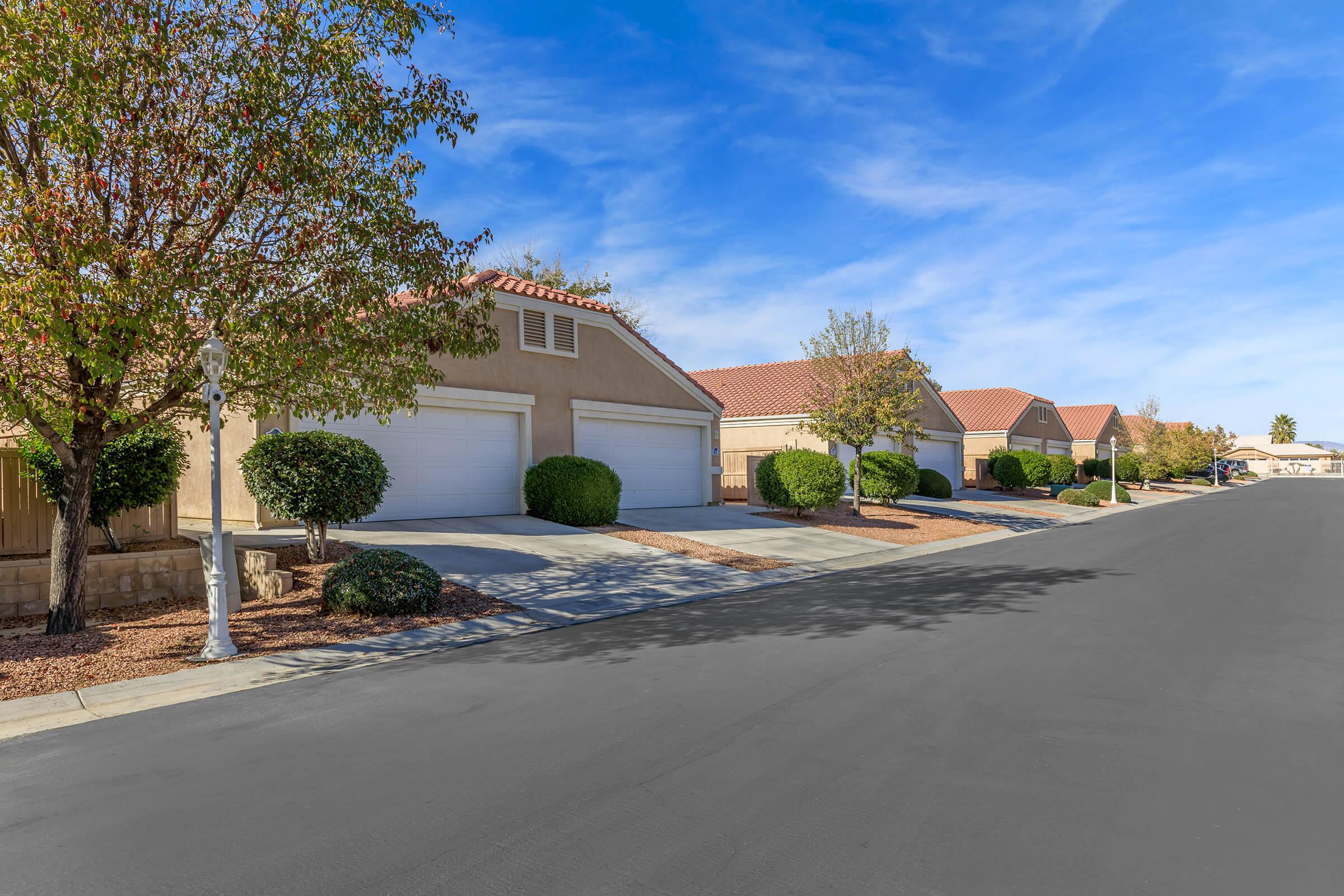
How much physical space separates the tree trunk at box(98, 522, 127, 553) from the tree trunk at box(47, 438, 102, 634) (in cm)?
252

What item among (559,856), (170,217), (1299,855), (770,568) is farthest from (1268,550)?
(170,217)

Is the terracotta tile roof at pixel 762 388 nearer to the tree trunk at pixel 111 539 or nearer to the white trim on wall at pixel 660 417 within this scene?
the white trim on wall at pixel 660 417

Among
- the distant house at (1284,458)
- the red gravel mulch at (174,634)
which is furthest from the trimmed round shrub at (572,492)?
the distant house at (1284,458)

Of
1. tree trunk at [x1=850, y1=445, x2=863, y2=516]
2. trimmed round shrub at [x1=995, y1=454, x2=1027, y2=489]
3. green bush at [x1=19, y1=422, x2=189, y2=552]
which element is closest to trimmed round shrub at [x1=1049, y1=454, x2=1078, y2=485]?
trimmed round shrub at [x1=995, y1=454, x2=1027, y2=489]

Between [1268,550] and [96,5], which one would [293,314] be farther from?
[1268,550]

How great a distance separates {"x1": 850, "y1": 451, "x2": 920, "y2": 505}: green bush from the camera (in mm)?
26328

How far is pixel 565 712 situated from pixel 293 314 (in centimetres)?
542

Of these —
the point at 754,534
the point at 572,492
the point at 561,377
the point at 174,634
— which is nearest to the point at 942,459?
the point at 754,534

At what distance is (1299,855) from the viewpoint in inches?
142

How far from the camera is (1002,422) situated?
155 ft

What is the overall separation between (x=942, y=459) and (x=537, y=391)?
81.2 feet

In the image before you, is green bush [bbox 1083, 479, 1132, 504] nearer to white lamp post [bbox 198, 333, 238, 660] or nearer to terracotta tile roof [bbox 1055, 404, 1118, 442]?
terracotta tile roof [bbox 1055, 404, 1118, 442]

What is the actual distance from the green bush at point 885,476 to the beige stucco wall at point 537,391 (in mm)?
5414

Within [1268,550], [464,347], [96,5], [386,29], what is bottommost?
[1268,550]
